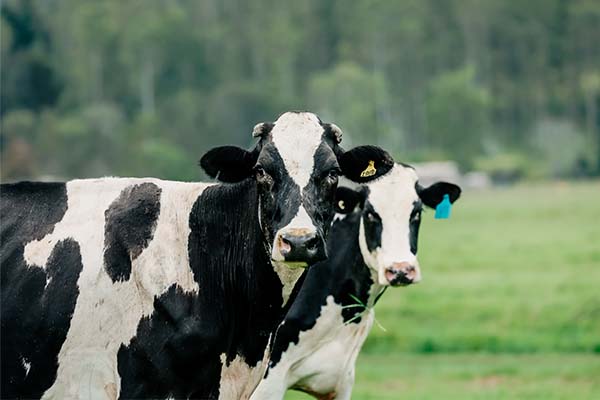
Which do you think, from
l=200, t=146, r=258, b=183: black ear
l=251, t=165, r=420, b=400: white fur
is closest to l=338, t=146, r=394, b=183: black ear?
l=200, t=146, r=258, b=183: black ear

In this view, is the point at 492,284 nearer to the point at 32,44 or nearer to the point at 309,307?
the point at 309,307

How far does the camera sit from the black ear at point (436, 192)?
10.6 metres

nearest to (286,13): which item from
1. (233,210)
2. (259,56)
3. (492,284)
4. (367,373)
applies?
(259,56)

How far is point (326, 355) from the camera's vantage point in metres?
10.1

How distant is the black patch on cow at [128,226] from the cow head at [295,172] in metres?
0.37

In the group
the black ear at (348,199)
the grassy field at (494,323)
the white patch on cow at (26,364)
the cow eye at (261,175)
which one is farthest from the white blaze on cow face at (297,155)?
the grassy field at (494,323)

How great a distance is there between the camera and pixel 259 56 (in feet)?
409

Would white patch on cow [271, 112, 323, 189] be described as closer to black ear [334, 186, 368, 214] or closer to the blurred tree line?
black ear [334, 186, 368, 214]

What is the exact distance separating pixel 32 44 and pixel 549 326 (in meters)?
79.3

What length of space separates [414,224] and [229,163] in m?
3.34

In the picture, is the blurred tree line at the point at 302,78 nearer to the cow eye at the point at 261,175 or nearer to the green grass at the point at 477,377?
the green grass at the point at 477,377

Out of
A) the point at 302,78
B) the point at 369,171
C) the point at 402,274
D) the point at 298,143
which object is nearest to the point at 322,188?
the point at 298,143

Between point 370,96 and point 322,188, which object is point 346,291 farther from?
point 370,96

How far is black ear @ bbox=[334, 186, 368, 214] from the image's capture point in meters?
10.4
